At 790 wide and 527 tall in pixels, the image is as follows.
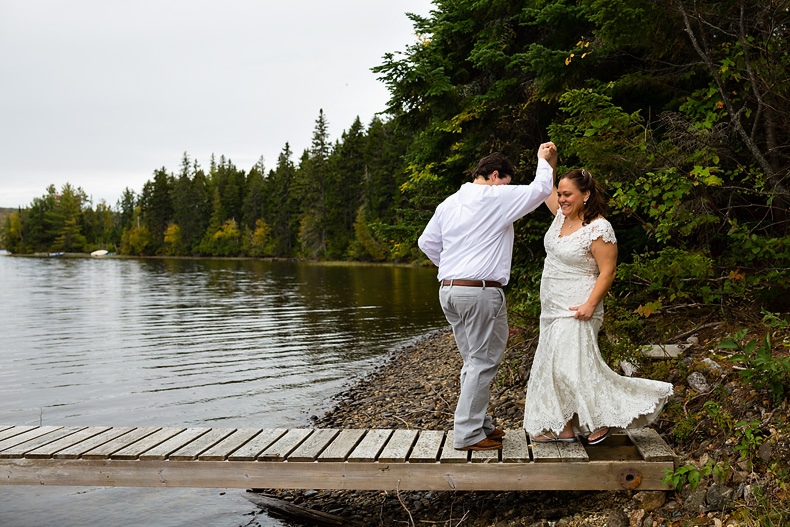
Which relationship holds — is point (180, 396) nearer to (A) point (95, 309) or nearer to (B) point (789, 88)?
(B) point (789, 88)

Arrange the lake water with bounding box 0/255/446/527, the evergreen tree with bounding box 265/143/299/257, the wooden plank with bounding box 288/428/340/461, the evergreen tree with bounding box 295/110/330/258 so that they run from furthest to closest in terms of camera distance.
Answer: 1. the evergreen tree with bounding box 265/143/299/257
2. the evergreen tree with bounding box 295/110/330/258
3. the lake water with bounding box 0/255/446/527
4. the wooden plank with bounding box 288/428/340/461

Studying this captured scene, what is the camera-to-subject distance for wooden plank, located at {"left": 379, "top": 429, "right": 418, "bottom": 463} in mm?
4211

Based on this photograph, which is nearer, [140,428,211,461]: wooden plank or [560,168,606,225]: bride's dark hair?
[560,168,606,225]: bride's dark hair

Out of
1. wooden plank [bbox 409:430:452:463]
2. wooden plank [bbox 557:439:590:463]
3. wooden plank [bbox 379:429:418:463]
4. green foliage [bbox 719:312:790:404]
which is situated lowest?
wooden plank [bbox 379:429:418:463]

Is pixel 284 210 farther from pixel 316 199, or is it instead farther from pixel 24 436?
A: pixel 24 436

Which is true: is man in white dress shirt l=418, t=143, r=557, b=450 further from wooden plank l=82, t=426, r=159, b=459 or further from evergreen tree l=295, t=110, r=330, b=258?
evergreen tree l=295, t=110, r=330, b=258

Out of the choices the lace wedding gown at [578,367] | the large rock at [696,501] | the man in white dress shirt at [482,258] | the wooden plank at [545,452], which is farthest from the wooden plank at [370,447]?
the large rock at [696,501]

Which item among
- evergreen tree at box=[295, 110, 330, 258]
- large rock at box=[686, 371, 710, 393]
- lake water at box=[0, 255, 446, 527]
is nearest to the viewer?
large rock at box=[686, 371, 710, 393]

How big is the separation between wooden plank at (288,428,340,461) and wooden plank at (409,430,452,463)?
2.43 ft

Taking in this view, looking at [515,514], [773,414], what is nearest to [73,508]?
[515,514]

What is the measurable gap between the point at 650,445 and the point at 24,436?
5.27 metres

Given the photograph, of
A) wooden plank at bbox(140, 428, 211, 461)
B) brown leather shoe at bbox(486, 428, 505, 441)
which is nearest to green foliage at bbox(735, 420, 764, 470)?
brown leather shoe at bbox(486, 428, 505, 441)

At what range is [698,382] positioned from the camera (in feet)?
15.9

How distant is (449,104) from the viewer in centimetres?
1006
